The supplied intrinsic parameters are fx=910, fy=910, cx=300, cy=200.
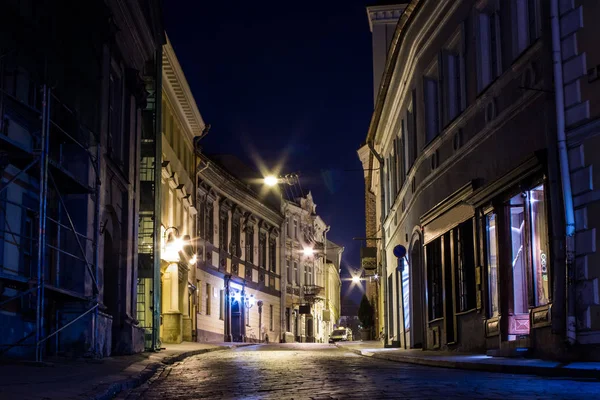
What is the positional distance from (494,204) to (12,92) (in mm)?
8681

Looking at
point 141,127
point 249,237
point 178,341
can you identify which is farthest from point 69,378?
point 249,237

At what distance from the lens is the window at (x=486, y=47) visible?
17438 mm

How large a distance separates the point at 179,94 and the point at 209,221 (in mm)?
9376

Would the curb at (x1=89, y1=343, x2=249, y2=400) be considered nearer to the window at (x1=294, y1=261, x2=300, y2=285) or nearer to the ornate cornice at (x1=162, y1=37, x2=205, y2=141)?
the ornate cornice at (x1=162, y1=37, x2=205, y2=141)

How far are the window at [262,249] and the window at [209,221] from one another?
10.6 metres

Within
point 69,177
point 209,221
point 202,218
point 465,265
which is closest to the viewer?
point 69,177

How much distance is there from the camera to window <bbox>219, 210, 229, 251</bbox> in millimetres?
47531

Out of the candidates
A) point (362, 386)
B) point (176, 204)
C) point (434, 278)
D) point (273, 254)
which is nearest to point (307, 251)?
point (273, 254)

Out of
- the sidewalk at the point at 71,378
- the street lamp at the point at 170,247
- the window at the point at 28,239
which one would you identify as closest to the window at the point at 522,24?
the sidewalk at the point at 71,378

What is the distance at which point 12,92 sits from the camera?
1521 cm

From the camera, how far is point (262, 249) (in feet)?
188

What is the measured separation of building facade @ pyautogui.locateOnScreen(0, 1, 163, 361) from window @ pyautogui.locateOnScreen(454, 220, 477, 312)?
7511mm

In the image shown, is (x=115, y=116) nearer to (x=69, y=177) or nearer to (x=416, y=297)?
(x=69, y=177)

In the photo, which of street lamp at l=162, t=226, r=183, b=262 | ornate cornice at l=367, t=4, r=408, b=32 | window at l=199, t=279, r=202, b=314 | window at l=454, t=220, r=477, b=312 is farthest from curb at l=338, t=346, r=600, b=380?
ornate cornice at l=367, t=4, r=408, b=32
